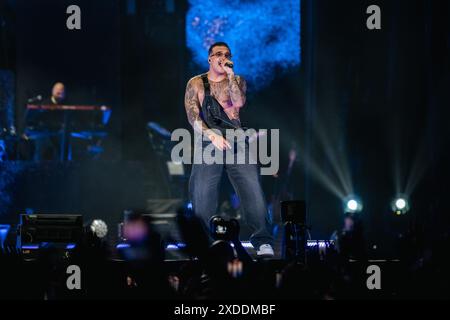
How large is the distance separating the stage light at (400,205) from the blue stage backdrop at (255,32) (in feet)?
11.9

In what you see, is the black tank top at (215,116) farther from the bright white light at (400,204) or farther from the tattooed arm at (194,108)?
the bright white light at (400,204)

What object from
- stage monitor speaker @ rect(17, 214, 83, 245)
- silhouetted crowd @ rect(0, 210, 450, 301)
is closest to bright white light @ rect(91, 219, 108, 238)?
A: stage monitor speaker @ rect(17, 214, 83, 245)

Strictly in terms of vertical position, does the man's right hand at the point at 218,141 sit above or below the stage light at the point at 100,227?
above

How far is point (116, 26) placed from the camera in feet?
43.4

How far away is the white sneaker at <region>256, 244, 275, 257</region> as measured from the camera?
245 inches

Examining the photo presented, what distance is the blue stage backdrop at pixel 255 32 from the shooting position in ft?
39.4

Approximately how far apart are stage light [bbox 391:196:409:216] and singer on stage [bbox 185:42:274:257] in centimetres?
374

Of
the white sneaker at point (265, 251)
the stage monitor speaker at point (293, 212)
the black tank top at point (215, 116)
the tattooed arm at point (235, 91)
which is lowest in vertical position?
the white sneaker at point (265, 251)

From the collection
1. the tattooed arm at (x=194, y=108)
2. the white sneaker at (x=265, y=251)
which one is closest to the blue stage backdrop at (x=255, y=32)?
the tattooed arm at (x=194, y=108)

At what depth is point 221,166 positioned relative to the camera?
21.9 ft

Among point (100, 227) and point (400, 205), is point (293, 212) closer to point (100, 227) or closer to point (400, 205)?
point (100, 227)

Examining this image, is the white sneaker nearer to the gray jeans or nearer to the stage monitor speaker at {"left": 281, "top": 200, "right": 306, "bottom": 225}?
the gray jeans

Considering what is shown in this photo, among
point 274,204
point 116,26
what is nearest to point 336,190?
point 274,204

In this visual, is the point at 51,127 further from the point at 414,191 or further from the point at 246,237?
the point at 414,191
